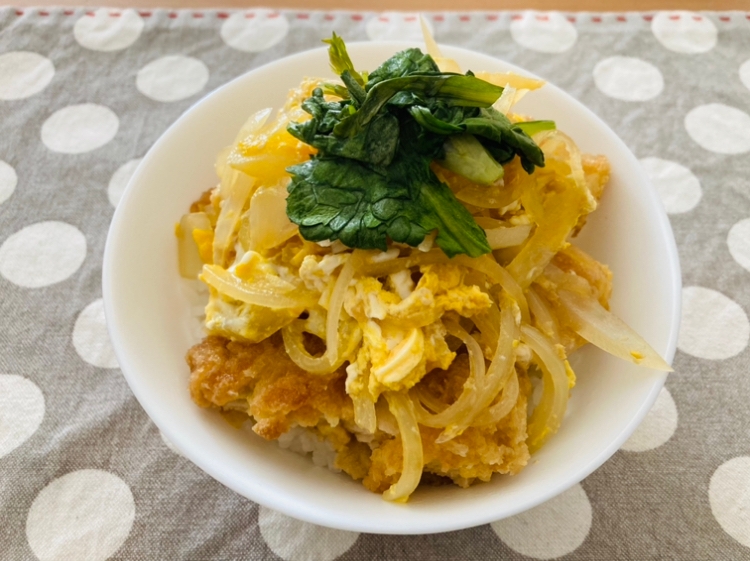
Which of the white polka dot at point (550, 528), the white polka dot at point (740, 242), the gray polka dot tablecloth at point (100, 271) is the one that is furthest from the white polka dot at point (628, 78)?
the white polka dot at point (550, 528)

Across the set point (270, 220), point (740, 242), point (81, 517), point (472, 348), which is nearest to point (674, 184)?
point (740, 242)

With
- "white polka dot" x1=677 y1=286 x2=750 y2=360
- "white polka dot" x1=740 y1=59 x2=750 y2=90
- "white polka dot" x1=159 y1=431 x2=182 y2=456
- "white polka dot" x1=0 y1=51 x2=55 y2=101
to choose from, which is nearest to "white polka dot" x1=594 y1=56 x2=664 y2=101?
"white polka dot" x1=740 y1=59 x2=750 y2=90

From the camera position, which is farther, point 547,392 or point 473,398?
point 547,392

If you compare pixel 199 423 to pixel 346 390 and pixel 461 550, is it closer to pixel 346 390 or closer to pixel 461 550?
pixel 346 390

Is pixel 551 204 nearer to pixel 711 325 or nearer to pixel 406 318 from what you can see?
pixel 406 318

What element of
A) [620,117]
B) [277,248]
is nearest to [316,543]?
[277,248]

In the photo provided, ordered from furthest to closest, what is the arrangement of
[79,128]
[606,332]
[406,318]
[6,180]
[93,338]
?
[79,128] < [6,180] < [93,338] < [606,332] < [406,318]
